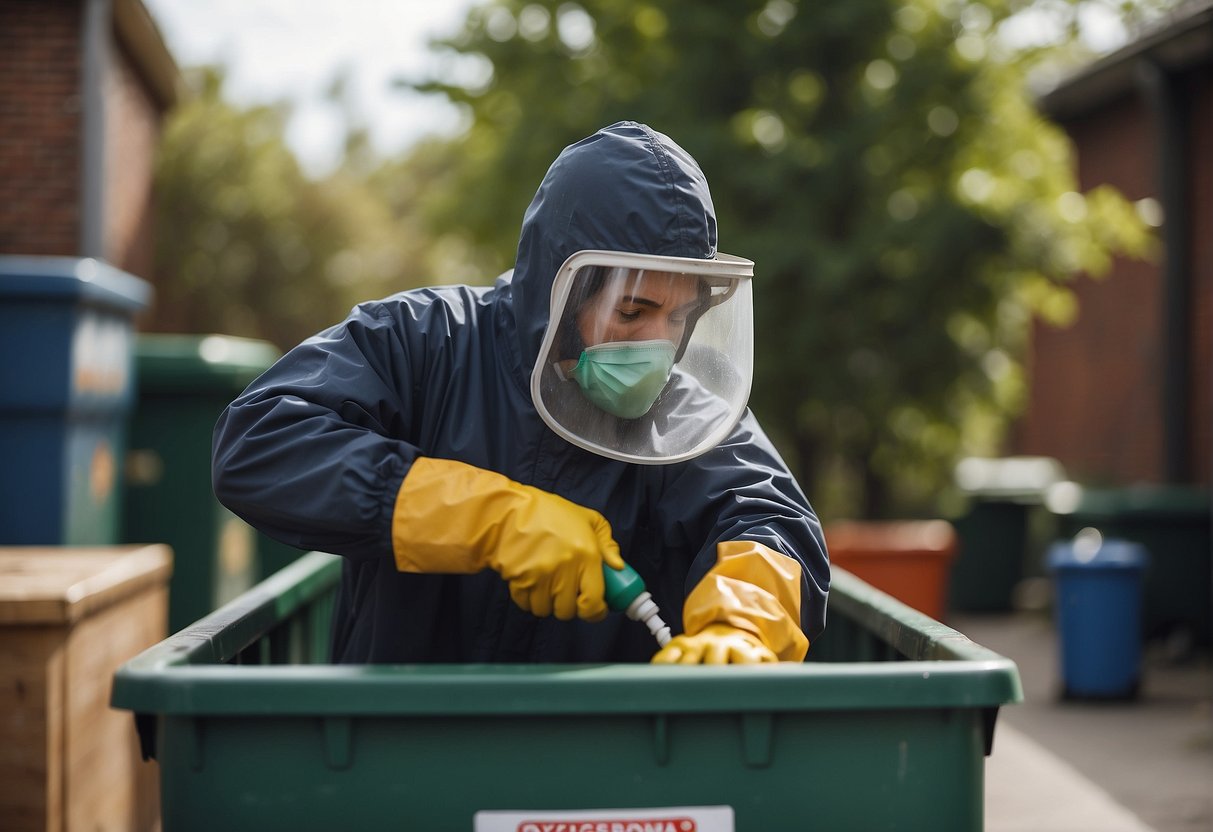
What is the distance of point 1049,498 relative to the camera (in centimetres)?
955

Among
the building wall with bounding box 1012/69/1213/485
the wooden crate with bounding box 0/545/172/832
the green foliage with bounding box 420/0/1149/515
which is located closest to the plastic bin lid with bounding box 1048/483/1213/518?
→ the green foliage with bounding box 420/0/1149/515

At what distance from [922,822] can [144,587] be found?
290cm

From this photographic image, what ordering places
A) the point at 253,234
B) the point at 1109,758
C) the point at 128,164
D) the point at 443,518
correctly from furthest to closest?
1. the point at 253,234
2. the point at 128,164
3. the point at 1109,758
4. the point at 443,518

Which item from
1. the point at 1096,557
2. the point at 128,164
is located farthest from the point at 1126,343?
the point at 128,164

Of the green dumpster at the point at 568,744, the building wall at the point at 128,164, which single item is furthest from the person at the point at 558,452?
the building wall at the point at 128,164

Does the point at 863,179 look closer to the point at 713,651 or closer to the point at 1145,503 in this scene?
the point at 1145,503

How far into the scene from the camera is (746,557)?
225cm

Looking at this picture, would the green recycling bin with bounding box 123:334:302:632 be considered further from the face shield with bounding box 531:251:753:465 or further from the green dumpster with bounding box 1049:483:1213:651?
the green dumpster with bounding box 1049:483:1213:651

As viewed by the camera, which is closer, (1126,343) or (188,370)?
(188,370)

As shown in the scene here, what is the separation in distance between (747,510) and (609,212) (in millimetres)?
607

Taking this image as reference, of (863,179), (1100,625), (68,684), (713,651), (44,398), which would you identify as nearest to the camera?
(713,651)

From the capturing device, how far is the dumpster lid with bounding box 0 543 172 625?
318 centimetres

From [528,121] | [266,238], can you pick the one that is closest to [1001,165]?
[528,121]

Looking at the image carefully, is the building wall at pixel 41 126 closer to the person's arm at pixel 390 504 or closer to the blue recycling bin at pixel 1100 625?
the blue recycling bin at pixel 1100 625
